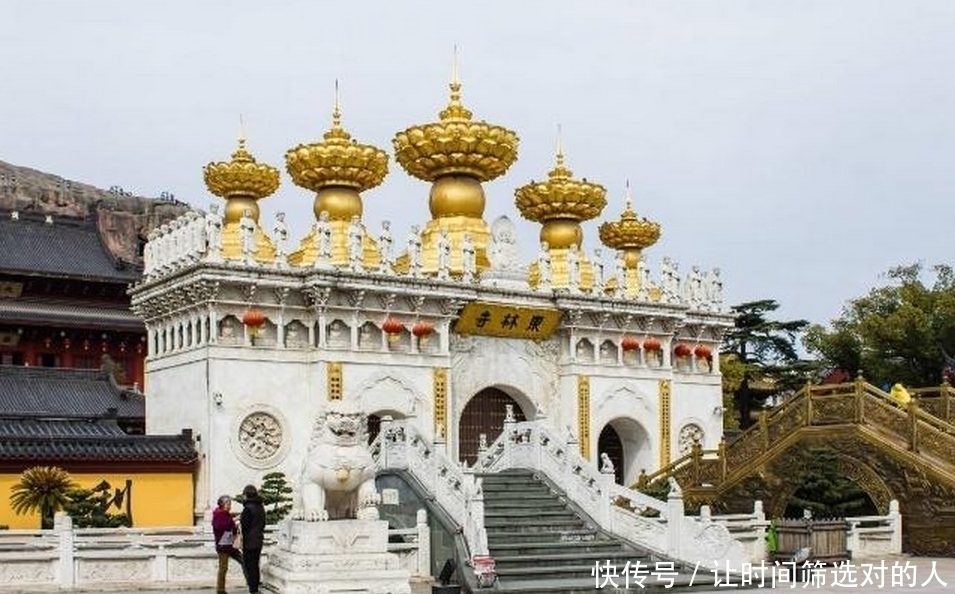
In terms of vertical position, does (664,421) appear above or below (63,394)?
below

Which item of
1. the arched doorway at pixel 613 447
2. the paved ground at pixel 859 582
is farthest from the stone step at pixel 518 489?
the arched doorway at pixel 613 447

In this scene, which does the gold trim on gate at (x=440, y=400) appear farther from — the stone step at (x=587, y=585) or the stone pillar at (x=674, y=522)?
the stone step at (x=587, y=585)

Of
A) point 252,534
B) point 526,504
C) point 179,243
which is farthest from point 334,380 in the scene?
point 252,534

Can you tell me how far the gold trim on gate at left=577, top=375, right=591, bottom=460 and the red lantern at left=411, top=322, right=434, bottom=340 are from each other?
4.32 metres

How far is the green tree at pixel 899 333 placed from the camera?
45812mm

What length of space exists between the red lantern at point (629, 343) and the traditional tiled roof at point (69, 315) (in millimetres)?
17464

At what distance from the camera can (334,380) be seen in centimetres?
2648

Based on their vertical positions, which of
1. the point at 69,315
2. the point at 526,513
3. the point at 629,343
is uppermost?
the point at 69,315

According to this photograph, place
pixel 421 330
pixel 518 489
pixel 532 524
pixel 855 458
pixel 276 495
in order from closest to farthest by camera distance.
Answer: pixel 532 524
pixel 518 489
pixel 276 495
pixel 855 458
pixel 421 330

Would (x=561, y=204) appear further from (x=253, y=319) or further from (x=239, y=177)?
(x=253, y=319)

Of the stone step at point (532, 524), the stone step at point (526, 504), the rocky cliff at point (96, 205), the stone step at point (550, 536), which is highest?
the rocky cliff at point (96, 205)

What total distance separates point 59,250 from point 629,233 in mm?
21291

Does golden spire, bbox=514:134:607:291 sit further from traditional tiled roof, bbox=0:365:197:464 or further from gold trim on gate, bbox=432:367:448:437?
traditional tiled roof, bbox=0:365:197:464

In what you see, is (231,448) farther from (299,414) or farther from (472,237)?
(472,237)
